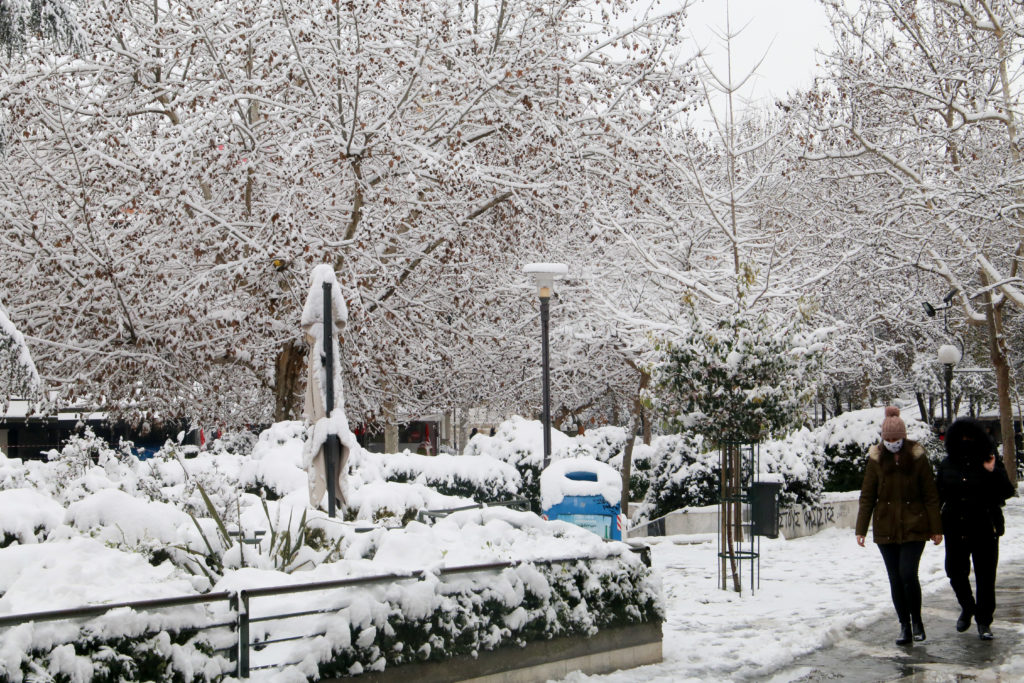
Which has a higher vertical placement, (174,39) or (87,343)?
(174,39)

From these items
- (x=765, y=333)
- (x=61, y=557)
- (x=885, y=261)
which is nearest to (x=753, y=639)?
(x=765, y=333)

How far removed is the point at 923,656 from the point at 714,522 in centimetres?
856

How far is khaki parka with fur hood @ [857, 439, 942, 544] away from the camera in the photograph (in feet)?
25.9

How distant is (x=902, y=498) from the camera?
798 cm

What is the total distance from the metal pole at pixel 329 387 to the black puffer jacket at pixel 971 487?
453 centimetres

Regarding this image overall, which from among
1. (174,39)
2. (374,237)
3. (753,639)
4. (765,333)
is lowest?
(753,639)

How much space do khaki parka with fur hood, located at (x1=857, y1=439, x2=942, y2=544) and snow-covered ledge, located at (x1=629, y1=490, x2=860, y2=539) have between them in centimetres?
764

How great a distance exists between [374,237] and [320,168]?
159cm

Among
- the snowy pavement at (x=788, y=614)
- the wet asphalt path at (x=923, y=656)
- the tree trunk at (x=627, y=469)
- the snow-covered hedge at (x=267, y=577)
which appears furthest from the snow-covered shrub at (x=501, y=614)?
the tree trunk at (x=627, y=469)

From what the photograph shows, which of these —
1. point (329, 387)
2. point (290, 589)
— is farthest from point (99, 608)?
point (329, 387)

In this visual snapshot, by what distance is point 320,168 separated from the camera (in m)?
16.7

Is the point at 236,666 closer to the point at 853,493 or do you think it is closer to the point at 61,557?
the point at 61,557

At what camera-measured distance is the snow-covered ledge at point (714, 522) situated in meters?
16.0

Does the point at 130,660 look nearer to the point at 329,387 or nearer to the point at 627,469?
the point at 329,387
